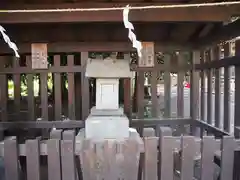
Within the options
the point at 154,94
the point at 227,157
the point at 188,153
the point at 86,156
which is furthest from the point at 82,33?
the point at 227,157

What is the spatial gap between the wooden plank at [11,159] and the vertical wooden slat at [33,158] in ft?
0.29

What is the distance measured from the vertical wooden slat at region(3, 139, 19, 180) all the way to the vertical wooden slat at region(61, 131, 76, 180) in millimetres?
347

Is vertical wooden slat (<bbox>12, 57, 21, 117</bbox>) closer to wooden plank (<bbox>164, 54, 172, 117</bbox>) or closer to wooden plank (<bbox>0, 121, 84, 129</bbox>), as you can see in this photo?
wooden plank (<bbox>0, 121, 84, 129</bbox>)

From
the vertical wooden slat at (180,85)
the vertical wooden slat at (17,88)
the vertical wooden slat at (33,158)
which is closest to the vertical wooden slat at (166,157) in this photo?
the vertical wooden slat at (33,158)

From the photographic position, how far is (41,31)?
425 cm

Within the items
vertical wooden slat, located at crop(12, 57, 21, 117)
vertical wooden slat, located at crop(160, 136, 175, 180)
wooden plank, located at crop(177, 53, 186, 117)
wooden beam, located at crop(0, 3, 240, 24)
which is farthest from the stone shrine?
vertical wooden slat, located at crop(12, 57, 21, 117)

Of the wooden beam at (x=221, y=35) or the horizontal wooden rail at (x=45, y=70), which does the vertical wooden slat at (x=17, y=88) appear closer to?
the horizontal wooden rail at (x=45, y=70)

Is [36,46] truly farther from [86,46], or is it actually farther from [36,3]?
[36,3]

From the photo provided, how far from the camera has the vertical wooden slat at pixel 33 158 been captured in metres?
2.13

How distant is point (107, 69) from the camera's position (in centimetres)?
328

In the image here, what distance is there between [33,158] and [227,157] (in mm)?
1480

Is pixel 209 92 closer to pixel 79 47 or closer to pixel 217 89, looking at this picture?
pixel 217 89

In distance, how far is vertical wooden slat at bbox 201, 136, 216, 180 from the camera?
2.16 meters

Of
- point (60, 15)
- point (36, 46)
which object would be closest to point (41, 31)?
point (36, 46)
